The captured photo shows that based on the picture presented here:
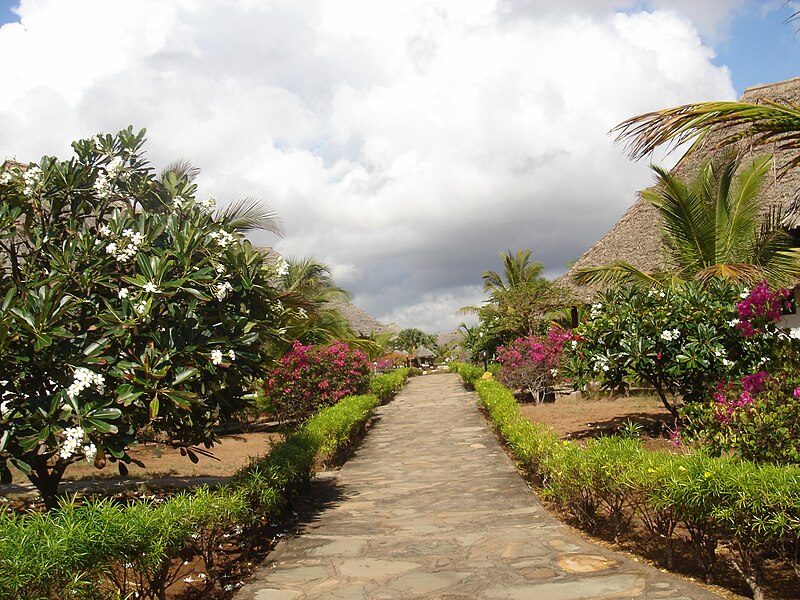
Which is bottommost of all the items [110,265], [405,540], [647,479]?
[405,540]

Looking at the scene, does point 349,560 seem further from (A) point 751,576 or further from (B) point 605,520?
(A) point 751,576

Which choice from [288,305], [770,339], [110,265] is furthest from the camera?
[288,305]

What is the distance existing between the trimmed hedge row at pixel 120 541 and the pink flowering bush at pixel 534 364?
1221cm

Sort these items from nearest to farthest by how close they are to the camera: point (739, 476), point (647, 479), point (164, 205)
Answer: point (739, 476)
point (647, 479)
point (164, 205)

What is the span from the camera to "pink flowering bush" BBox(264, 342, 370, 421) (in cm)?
1455

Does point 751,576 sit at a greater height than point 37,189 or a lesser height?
lesser

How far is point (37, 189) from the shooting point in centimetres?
570

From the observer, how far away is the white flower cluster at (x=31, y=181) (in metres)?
5.64

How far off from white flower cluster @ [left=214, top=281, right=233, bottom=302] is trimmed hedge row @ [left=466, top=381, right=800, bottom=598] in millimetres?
3192

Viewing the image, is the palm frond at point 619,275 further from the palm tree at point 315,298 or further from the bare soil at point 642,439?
the palm tree at point 315,298

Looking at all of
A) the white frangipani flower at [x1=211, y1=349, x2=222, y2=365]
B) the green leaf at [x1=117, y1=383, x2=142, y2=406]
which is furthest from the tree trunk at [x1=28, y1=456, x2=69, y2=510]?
the white frangipani flower at [x1=211, y1=349, x2=222, y2=365]

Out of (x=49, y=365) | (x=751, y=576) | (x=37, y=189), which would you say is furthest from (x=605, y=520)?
(x=37, y=189)

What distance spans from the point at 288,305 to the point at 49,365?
9381 mm

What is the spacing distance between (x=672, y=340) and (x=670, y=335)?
164mm
